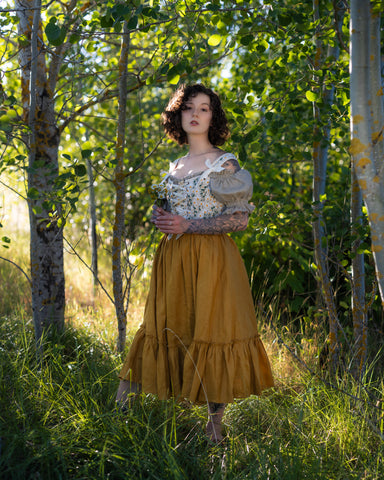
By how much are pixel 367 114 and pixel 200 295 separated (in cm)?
106

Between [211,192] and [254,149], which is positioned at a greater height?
[254,149]

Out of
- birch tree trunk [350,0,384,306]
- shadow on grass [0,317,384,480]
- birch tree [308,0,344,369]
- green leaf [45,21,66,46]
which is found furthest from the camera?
birch tree [308,0,344,369]

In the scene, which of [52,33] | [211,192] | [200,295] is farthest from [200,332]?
[52,33]

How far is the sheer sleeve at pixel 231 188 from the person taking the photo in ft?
6.79

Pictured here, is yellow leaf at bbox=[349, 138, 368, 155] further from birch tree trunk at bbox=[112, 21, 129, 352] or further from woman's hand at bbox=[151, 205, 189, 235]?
birch tree trunk at bbox=[112, 21, 129, 352]

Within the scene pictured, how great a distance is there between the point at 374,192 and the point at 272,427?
4.21 ft

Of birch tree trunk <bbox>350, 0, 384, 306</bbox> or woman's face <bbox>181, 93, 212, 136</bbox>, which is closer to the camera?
birch tree trunk <bbox>350, 0, 384, 306</bbox>

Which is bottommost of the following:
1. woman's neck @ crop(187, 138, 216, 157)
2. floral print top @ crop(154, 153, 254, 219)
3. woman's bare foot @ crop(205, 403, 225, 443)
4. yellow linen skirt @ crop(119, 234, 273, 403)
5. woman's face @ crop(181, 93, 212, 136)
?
woman's bare foot @ crop(205, 403, 225, 443)

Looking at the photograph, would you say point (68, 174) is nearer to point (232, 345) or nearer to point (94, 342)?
point (232, 345)

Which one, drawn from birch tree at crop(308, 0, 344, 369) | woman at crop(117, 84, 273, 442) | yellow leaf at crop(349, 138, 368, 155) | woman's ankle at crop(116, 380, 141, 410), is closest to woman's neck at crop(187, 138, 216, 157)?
woman at crop(117, 84, 273, 442)

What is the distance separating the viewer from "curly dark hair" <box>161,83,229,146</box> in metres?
2.27

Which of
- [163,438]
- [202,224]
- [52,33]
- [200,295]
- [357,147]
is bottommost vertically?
[163,438]

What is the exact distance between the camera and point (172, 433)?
7.01 feet

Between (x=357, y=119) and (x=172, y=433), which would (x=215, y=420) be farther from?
(x=357, y=119)
